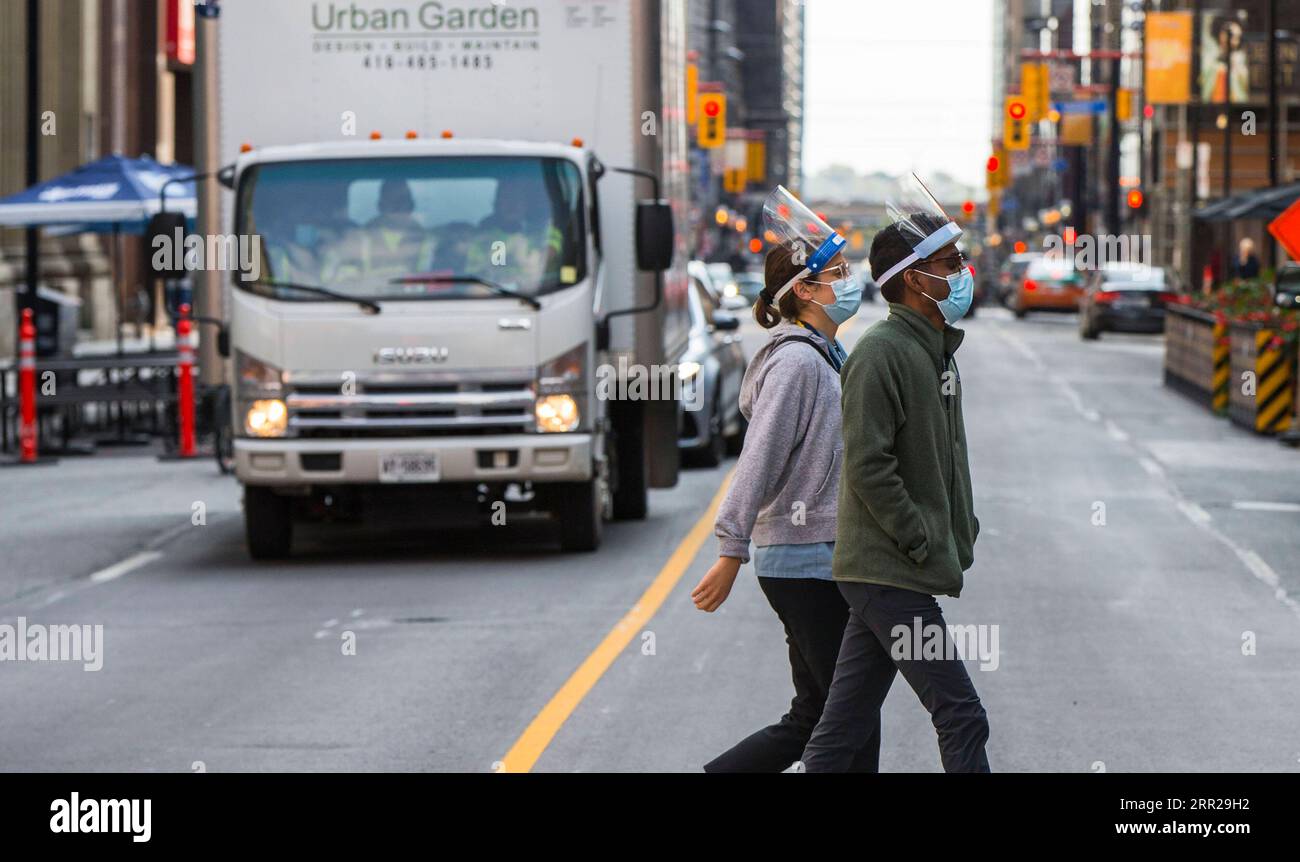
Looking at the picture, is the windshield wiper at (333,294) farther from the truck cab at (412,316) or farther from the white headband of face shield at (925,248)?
the white headband of face shield at (925,248)

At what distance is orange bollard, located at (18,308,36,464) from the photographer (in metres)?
21.5

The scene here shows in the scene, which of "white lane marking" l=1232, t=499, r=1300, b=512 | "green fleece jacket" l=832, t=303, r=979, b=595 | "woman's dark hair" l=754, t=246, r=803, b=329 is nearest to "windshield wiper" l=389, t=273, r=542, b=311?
"white lane marking" l=1232, t=499, r=1300, b=512

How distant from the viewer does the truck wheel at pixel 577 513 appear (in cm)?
1420

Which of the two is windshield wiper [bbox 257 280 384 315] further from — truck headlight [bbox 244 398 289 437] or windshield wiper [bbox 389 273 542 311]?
truck headlight [bbox 244 398 289 437]

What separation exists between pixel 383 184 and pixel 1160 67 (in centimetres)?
3937

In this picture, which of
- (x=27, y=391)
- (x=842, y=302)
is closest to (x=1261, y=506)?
(x=27, y=391)

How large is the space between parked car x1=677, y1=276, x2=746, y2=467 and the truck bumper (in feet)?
16.8

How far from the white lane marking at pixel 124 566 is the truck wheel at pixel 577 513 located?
2.67 metres

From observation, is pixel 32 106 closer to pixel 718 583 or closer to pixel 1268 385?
pixel 1268 385

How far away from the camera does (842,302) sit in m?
6.19

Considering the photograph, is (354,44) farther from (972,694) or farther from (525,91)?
(972,694)

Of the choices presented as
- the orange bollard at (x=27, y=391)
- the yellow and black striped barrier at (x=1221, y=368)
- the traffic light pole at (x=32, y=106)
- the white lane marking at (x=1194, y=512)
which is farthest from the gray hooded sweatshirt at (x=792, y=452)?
the yellow and black striped barrier at (x=1221, y=368)

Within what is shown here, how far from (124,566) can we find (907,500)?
9.59 m
